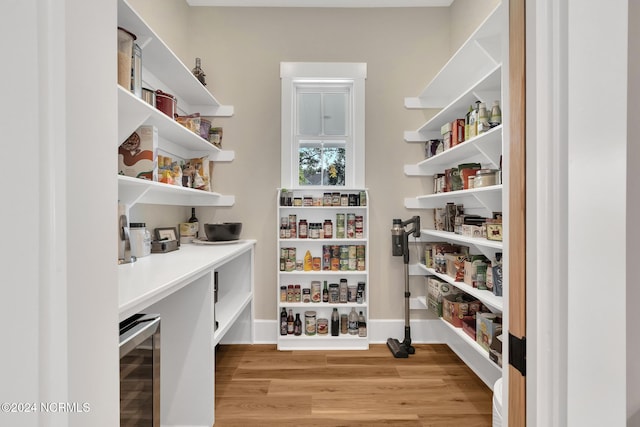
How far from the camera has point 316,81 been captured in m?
2.92

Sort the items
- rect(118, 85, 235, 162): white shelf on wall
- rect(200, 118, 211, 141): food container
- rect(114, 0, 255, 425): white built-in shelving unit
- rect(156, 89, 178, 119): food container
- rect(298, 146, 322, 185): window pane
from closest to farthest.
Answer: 1. rect(114, 0, 255, 425): white built-in shelving unit
2. rect(118, 85, 235, 162): white shelf on wall
3. rect(156, 89, 178, 119): food container
4. rect(200, 118, 211, 141): food container
5. rect(298, 146, 322, 185): window pane

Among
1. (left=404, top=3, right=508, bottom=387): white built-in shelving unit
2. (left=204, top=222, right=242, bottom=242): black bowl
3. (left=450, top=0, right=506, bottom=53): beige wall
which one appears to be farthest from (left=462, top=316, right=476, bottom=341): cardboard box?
(left=450, top=0, right=506, bottom=53): beige wall

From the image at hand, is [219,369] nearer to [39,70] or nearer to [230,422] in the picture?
[230,422]

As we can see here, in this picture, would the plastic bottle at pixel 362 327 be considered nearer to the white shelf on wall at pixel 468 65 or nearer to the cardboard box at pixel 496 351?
the cardboard box at pixel 496 351

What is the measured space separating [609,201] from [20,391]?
0.91 m

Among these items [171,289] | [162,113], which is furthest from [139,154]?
[171,289]

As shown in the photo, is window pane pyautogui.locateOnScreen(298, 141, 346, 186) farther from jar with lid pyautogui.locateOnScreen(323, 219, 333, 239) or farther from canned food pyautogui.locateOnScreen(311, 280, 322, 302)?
canned food pyautogui.locateOnScreen(311, 280, 322, 302)

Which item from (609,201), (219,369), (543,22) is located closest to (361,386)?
(219,369)

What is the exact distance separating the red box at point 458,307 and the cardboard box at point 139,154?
2092mm

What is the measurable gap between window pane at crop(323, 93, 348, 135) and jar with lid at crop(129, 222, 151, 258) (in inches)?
70.9

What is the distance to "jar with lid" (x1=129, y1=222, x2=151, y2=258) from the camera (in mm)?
1733

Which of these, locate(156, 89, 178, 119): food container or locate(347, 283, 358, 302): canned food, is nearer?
locate(156, 89, 178, 119): food container

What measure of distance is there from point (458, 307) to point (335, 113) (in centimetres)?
194

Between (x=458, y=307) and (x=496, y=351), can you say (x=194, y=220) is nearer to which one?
(x=458, y=307)
